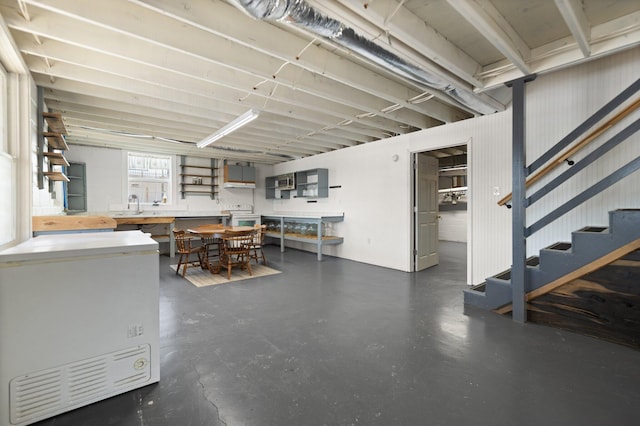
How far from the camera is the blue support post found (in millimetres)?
2920

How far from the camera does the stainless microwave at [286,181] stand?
308 inches

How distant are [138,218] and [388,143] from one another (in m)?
5.37

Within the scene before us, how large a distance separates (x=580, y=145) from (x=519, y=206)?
960mm

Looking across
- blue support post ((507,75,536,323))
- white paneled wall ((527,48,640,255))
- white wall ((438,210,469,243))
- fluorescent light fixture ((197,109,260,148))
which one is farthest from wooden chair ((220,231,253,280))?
white wall ((438,210,469,243))

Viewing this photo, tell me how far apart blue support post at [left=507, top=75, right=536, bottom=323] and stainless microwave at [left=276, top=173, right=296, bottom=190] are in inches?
217

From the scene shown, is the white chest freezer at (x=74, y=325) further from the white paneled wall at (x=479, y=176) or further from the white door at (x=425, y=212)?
the white door at (x=425, y=212)

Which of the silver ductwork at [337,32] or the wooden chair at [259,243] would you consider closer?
the silver ductwork at [337,32]

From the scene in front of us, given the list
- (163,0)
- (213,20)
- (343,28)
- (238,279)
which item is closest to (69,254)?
(163,0)

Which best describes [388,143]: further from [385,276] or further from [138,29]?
[138,29]

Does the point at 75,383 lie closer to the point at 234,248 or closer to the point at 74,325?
the point at 74,325

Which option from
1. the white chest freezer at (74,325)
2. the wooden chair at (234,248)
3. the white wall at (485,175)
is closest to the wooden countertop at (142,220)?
the wooden chair at (234,248)

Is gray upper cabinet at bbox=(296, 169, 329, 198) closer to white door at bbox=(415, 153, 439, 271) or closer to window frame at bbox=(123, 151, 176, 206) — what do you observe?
white door at bbox=(415, 153, 439, 271)

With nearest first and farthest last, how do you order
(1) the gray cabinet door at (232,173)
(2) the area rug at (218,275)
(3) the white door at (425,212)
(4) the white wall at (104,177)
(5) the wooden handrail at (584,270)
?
(5) the wooden handrail at (584,270)
(2) the area rug at (218,275)
(3) the white door at (425,212)
(4) the white wall at (104,177)
(1) the gray cabinet door at (232,173)

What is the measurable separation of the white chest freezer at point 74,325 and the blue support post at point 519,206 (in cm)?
331
